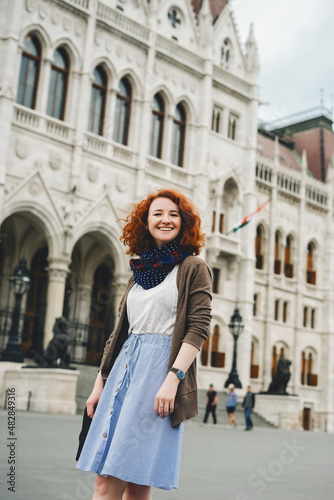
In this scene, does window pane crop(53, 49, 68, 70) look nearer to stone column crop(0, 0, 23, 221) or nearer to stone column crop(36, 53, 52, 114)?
stone column crop(36, 53, 52, 114)

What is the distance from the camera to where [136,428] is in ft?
9.33

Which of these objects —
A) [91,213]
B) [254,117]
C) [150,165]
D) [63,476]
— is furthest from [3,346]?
[63,476]

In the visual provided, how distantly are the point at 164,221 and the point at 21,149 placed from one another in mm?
20021

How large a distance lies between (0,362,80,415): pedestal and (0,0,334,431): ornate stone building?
13.3 ft

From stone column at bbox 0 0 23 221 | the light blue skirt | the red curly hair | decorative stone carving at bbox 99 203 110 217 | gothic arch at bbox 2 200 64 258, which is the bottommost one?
the light blue skirt

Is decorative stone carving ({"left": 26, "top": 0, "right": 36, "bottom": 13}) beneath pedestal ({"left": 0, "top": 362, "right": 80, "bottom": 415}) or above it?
above

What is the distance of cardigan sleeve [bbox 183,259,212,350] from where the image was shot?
296cm

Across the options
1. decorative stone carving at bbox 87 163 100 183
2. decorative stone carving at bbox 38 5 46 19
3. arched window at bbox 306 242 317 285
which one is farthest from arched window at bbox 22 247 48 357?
arched window at bbox 306 242 317 285

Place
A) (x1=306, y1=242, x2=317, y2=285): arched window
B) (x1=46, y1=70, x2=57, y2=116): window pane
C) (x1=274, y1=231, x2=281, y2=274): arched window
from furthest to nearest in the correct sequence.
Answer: (x1=306, y1=242, x2=317, y2=285): arched window, (x1=274, y1=231, x2=281, y2=274): arched window, (x1=46, y1=70, x2=57, y2=116): window pane

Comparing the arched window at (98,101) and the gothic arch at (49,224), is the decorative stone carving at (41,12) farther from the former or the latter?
the gothic arch at (49,224)

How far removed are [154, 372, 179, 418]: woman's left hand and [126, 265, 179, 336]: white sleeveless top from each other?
0.28 meters

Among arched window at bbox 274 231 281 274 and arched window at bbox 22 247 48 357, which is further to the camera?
arched window at bbox 274 231 281 274

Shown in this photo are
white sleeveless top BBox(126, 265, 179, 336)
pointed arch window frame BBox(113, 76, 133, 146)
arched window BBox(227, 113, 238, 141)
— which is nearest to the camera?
white sleeveless top BBox(126, 265, 179, 336)

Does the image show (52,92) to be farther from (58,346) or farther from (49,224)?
(58,346)
